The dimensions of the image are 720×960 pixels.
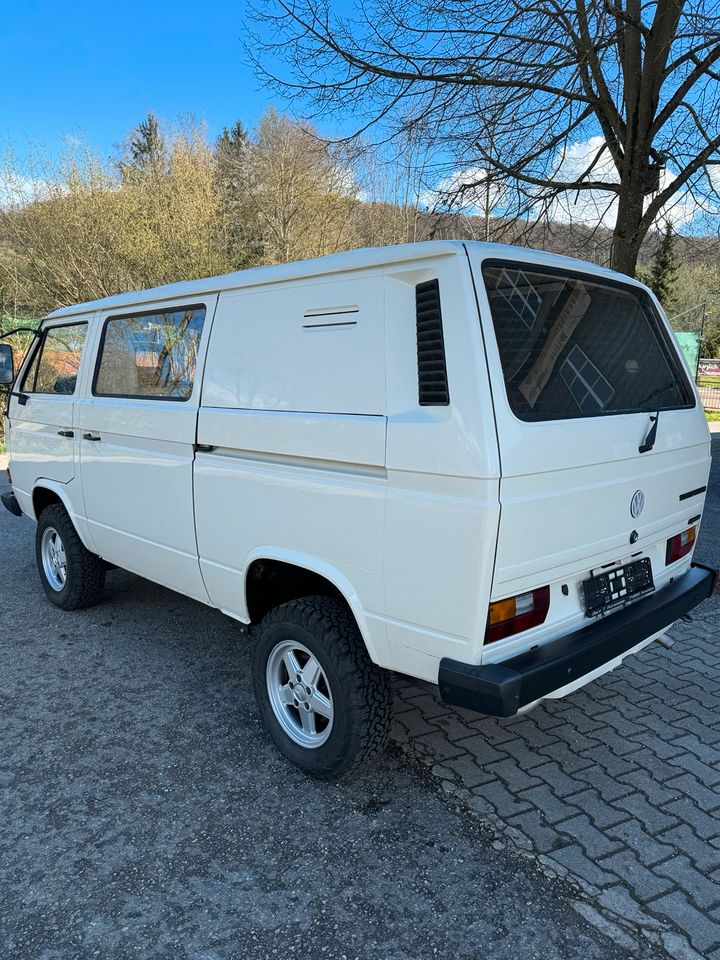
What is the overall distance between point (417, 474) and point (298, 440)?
62 cm

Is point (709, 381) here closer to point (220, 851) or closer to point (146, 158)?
point (146, 158)

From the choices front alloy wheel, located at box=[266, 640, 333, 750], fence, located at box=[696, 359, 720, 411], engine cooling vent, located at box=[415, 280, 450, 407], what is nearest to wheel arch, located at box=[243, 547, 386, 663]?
front alloy wheel, located at box=[266, 640, 333, 750]

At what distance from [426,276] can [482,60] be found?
14.3 ft

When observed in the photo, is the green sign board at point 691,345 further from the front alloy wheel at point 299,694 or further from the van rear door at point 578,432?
the front alloy wheel at point 299,694

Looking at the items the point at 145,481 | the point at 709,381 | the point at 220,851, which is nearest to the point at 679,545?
the point at 220,851

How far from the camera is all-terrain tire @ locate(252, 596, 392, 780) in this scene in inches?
102

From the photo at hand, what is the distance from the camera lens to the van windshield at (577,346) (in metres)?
2.34

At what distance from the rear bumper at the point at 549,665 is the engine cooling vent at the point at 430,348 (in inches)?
35.0

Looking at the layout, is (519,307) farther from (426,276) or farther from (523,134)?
(523,134)

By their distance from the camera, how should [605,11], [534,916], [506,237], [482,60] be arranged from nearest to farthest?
[534,916], [605,11], [482,60], [506,237]

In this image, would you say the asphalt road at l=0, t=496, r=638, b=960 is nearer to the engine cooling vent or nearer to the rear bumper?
the rear bumper

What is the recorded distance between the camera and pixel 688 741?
10.1 ft

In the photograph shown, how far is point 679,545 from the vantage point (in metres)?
3.18

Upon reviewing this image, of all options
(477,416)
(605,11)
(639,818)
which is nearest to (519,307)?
(477,416)
